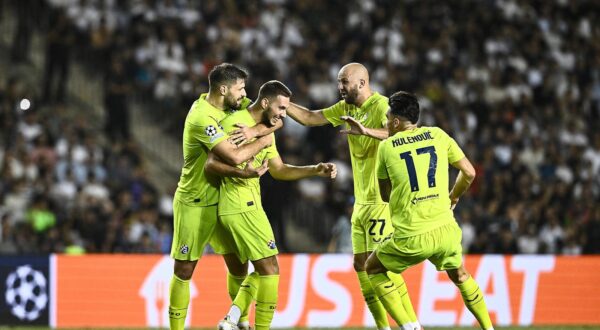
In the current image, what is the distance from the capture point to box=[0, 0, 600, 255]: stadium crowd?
1716 centimetres

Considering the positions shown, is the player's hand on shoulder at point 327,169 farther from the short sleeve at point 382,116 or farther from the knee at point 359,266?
the knee at point 359,266

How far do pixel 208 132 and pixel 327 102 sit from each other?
10.3 meters

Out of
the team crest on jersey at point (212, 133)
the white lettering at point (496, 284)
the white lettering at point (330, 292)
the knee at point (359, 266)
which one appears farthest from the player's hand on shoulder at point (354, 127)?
the white lettering at point (496, 284)

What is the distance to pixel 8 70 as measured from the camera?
19844 mm

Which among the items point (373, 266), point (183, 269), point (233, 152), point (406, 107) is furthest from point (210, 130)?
point (373, 266)

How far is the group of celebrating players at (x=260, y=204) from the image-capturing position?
947cm

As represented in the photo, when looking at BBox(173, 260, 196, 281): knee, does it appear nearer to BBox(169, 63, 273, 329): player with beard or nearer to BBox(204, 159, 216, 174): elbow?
BBox(169, 63, 273, 329): player with beard

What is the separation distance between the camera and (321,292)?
1401 centimetres

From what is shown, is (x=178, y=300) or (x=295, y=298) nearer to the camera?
(x=178, y=300)

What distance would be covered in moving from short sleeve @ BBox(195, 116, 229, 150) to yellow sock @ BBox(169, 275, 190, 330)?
4.33ft

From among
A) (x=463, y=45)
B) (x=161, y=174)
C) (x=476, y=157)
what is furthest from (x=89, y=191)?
(x=463, y=45)

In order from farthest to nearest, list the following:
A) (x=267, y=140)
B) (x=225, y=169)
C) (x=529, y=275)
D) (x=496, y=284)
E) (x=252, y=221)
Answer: (x=529, y=275) < (x=496, y=284) < (x=267, y=140) < (x=252, y=221) < (x=225, y=169)

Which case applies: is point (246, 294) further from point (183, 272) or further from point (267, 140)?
point (267, 140)

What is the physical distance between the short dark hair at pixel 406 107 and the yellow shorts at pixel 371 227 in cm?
128
